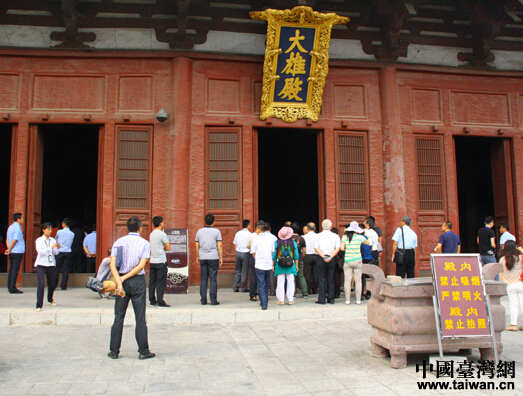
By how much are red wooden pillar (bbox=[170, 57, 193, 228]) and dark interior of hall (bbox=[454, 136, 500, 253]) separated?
32.1 ft

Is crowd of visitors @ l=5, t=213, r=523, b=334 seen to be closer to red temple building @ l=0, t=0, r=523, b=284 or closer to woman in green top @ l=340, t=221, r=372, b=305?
woman in green top @ l=340, t=221, r=372, b=305

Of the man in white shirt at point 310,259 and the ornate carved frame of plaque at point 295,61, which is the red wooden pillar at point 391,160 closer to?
the ornate carved frame of plaque at point 295,61

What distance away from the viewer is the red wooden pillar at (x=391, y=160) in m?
11.3

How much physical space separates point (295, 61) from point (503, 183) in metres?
6.45

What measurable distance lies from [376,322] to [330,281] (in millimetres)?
3549

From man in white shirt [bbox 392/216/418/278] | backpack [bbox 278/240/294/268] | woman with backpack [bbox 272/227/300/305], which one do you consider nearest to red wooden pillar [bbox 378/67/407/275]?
man in white shirt [bbox 392/216/418/278]

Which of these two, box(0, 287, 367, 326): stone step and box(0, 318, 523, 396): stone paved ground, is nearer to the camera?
box(0, 318, 523, 396): stone paved ground

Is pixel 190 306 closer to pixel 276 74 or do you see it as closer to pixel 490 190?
pixel 276 74

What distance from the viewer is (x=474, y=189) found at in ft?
53.5

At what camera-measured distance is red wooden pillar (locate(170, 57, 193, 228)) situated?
10594 mm

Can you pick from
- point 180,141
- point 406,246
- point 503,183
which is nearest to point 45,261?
point 180,141

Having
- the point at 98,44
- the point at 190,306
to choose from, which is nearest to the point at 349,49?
the point at 98,44

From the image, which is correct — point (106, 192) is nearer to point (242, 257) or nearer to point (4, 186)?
point (242, 257)

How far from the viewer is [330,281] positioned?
8516 millimetres
